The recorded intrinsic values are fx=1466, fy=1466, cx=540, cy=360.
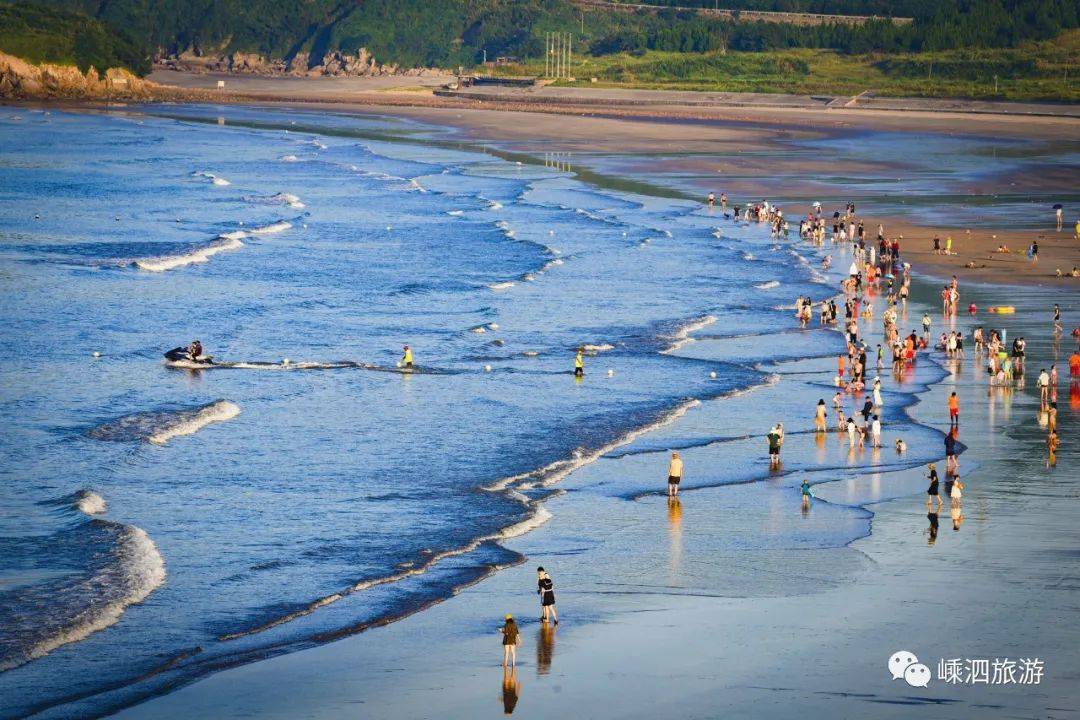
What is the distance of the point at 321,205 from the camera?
89188mm

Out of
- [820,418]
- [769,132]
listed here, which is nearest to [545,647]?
[820,418]

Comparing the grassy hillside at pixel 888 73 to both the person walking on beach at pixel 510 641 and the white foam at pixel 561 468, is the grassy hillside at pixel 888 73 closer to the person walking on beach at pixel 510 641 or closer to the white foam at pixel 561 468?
the white foam at pixel 561 468

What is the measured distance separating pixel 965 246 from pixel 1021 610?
47307 mm

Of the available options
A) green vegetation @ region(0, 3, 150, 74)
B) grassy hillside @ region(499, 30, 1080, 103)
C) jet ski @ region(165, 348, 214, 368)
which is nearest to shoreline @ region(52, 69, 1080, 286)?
grassy hillside @ region(499, 30, 1080, 103)

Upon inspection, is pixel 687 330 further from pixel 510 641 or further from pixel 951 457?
pixel 510 641

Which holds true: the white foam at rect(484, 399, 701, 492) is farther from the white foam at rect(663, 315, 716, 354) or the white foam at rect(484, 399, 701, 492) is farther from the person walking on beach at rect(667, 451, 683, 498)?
the white foam at rect(663, 315, 716, 354)

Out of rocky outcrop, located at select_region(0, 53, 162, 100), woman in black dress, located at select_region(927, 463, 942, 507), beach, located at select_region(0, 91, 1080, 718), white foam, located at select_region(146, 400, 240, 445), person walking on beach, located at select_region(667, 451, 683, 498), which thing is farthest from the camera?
rocky outcrop, located at select_region(0, 53, 162, 100)

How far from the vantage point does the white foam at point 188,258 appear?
64.1 meters

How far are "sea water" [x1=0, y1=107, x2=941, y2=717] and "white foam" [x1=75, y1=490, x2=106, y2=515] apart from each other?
8cm

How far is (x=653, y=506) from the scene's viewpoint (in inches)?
1166

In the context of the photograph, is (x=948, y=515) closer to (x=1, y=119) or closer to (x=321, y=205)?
(x=321, y=205)

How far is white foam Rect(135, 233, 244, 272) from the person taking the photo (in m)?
64.1

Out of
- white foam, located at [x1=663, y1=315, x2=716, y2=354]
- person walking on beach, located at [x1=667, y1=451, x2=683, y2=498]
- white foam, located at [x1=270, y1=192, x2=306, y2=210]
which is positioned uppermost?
white foam, located at [x1=270, y1=192, x2=306, y2=210]

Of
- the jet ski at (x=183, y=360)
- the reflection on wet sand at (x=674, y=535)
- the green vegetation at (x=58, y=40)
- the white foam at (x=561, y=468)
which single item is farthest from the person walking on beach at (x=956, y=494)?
the green vegetation at (x=58, y=40)
